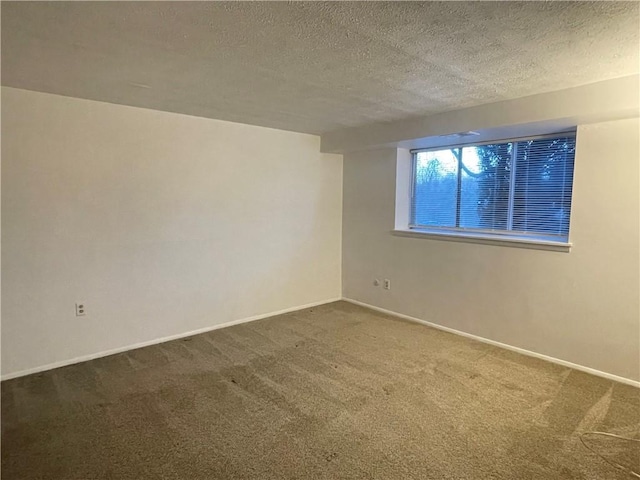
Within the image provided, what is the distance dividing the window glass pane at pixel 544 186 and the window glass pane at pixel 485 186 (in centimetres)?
13

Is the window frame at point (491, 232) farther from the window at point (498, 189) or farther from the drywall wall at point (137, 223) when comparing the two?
the drywall wall at point (137, 223)

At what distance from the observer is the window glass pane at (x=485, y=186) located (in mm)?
3801

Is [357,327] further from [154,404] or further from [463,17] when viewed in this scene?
[463,17]

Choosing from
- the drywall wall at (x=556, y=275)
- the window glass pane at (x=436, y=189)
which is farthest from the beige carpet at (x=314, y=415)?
the window glass pane at (x=436, y=189)

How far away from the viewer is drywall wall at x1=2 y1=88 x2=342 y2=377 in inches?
115

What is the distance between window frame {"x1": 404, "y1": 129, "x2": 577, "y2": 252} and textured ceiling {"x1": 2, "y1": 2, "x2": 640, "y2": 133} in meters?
0.79

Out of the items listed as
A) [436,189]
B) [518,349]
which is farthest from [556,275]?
[436,189]

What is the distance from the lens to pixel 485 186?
3.96m

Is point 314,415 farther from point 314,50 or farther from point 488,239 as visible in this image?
point 488,239

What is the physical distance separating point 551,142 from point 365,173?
202cm

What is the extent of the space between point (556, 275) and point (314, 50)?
271 cm

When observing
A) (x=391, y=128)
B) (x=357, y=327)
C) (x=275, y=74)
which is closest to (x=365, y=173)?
(x=391, y=128)

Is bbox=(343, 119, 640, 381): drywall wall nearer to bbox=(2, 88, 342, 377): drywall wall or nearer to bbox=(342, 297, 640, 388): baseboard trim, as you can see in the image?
bbox=(342, 297, 640, 388): baseboard trim

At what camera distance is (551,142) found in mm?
3432
